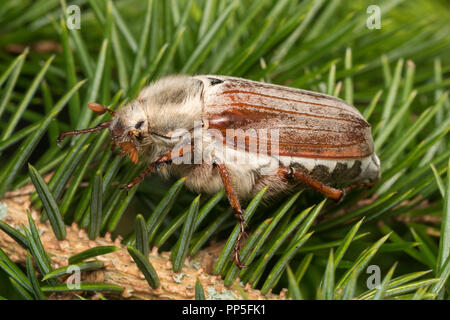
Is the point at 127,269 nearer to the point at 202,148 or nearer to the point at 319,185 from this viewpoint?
the point at 202,148

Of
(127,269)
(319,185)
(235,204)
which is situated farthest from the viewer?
(319,185)

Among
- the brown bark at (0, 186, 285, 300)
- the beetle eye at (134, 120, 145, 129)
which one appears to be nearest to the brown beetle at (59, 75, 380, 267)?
the beetle eye at (134, 120, 145, 129)

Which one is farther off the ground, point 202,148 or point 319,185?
point 202,148

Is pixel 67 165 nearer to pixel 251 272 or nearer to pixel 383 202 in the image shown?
pixel 251 272

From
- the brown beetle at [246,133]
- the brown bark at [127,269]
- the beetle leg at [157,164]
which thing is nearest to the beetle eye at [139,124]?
the brown beetle at [246,133]

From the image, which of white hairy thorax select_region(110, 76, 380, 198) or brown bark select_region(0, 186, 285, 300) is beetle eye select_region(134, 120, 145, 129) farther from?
brown bark select_region(0, 186, 285, 300)

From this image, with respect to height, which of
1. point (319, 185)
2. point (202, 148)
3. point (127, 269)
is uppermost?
point (202, 148)

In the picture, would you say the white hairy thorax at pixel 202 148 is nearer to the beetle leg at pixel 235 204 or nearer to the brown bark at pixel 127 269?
the beetle leg at pixel 235 204

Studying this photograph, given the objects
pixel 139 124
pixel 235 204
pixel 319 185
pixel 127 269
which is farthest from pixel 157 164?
pixel 319 185
